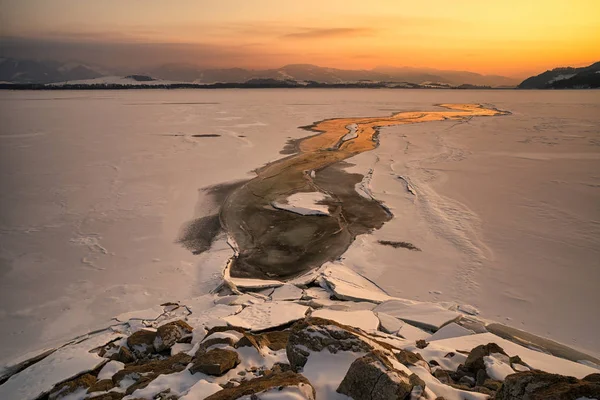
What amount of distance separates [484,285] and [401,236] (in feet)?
6.09

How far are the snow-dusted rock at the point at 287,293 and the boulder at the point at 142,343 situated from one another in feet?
5.25

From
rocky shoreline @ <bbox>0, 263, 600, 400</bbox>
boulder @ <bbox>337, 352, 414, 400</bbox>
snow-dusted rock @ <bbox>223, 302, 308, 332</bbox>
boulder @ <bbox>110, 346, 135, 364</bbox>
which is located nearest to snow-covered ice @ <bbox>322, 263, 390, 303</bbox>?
rocky shoreline @ <bbox>0, 263, 600, 400</bbox>

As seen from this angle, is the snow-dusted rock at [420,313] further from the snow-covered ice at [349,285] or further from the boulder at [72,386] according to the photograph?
the boulder at [72,386]

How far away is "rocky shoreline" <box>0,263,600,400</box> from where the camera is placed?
2.64 metres

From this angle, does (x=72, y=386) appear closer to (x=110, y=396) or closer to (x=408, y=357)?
(x=110, y=396)

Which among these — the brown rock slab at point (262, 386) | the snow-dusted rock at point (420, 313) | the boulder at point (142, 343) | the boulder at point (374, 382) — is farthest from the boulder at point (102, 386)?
the snow-dusted rock at point (420, 313)

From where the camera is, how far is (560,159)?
40.7 ft

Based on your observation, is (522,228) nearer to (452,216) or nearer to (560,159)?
(452,216)

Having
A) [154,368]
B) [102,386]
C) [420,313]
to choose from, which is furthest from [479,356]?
[102,386]

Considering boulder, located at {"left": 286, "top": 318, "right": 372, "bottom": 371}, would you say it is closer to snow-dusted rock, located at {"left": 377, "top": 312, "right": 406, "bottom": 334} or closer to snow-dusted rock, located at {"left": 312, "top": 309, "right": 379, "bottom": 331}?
snow-dusted rock, located at {"left": 312, "top": 309, "right": 379, "bottom": 331}

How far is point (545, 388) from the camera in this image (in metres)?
2.35

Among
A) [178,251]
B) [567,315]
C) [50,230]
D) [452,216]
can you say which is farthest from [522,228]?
[50,230]

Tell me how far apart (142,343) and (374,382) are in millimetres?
2391

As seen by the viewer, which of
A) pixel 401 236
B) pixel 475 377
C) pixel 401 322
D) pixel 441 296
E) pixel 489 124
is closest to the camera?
pixel 475 377
